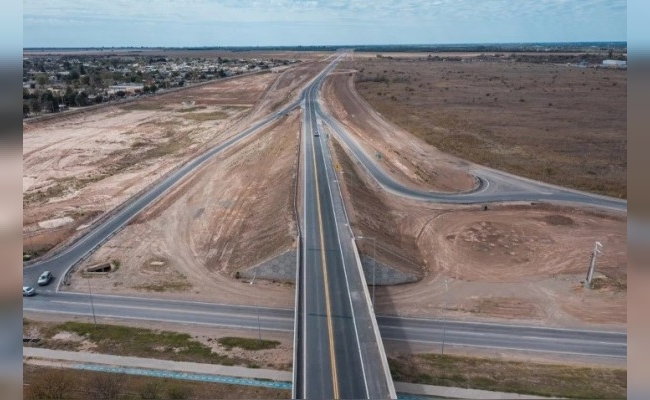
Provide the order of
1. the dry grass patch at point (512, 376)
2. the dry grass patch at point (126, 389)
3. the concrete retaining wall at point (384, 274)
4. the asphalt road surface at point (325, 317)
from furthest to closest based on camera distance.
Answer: the concrete retaining wall at point (384, 274)
the dry grass patch at point (512, 376)
the dry grass patch at point (126, 389)
the asphalt road surface at point (325, 317)

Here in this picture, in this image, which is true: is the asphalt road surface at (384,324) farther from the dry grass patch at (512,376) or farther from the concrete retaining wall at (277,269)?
the concrete retaining wall at (277,269)

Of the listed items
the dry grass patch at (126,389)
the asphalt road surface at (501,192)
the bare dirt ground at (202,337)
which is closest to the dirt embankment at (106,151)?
the bare dirt ground at (202,337)

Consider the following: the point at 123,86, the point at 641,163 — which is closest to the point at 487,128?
the point at 641,163

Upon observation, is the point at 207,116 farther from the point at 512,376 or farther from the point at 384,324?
the point at 512,376

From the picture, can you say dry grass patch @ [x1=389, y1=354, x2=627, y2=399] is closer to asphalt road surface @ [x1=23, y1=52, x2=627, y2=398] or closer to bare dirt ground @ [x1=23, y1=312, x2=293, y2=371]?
asphalt road surface @ [x1=23, y1=52, x2=627, y2=398]

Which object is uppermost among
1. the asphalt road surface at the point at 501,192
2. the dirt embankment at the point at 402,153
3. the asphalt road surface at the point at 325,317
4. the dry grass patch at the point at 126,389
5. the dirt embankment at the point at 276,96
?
the dirt embankment at the point at 276,96

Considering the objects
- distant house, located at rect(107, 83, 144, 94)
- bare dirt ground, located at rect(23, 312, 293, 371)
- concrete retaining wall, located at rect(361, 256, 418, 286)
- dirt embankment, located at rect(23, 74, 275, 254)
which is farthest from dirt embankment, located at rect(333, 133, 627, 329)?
distant house, located at rect(107, 83, 144, 94)

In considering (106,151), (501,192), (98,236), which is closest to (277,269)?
(98,236)
